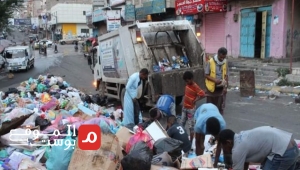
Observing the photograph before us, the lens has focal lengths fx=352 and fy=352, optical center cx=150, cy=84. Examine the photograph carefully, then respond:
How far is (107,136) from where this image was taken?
13.6 feet

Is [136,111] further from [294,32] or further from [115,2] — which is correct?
[115,2]

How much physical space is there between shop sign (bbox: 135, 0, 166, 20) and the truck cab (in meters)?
8.40

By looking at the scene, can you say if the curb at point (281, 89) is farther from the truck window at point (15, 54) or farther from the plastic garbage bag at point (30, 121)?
the truck window at point (15, 54)

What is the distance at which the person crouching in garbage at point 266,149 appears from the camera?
3.41 meters

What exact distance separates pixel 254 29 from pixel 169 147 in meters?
11.8

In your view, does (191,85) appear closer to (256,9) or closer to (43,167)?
(43,167)

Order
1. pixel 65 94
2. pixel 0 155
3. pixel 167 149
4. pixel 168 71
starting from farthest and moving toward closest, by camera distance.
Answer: pixel 65 94, pixel 168 71, pixel 0 155, pixel 167 149

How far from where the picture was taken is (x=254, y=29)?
15.1 m

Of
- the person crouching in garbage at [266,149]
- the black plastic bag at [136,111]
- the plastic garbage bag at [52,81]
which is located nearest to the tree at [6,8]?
the plastic garbage bag at [52,81]

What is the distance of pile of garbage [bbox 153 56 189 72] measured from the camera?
853cm

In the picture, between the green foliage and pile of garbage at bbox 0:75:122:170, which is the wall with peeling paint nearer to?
the green foliage

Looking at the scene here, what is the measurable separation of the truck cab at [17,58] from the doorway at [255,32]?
15022 millimetres

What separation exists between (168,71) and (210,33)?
10822 millimetres

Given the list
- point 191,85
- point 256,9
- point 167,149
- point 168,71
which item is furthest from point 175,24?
point 256,9
